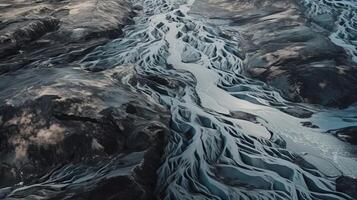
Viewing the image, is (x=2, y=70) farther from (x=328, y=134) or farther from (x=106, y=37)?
(x=328, y=134)

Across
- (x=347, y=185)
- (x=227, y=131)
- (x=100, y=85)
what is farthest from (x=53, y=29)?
(x=347, y=185)

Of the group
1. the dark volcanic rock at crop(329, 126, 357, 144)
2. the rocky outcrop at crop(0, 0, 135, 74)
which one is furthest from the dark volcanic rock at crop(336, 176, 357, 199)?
the rocky outcrop at crop(0, 0, 135, 74)

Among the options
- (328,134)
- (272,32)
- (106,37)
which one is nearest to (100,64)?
(106,37)

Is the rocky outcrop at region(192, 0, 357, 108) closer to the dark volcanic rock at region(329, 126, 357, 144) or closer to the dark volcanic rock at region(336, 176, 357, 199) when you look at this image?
the dark volcanic rock at region(329, 126, 357, 144)

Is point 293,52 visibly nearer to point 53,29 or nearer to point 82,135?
point 82,135

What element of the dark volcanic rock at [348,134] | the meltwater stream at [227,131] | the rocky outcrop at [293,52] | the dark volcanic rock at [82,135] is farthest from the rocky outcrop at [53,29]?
the dark volcanic rock at [348,134]

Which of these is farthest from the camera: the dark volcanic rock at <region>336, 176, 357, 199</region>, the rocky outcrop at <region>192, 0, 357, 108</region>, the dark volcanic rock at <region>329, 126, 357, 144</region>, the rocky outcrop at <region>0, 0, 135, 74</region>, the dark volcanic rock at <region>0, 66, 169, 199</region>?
the rocky outcrop at <region>0, 0, 135, 74</region>
